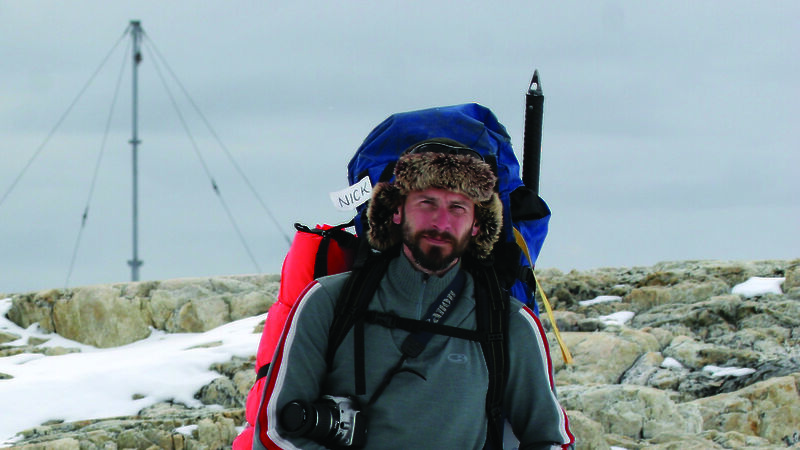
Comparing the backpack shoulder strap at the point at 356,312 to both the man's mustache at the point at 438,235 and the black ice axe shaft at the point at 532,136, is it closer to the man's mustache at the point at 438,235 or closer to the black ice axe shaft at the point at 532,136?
the man's mustache at the point at 438,235

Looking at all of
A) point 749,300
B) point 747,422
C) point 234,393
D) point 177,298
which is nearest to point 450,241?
point 747,422

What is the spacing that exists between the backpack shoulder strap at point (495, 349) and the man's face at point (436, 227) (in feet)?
0.70

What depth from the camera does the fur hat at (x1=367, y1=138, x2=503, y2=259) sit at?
3309 mm

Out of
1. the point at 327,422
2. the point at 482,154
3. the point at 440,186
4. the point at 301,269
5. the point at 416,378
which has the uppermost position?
the point at 482,154

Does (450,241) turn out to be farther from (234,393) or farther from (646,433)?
(234,393)

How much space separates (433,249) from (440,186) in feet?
0.80

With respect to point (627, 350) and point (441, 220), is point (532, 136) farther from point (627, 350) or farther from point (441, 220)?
point (627, 350)

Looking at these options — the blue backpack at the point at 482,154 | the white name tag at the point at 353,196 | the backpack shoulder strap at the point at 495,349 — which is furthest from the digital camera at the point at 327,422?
the white name tag at the point at 353,196

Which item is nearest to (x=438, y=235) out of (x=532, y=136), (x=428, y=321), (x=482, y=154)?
(x=428, y=321)

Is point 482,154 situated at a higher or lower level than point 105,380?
higher

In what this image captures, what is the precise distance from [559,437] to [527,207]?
3.57ft

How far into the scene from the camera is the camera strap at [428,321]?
3.14 metres

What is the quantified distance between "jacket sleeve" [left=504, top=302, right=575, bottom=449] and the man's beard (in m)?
0.35

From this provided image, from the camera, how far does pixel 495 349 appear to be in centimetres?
322
